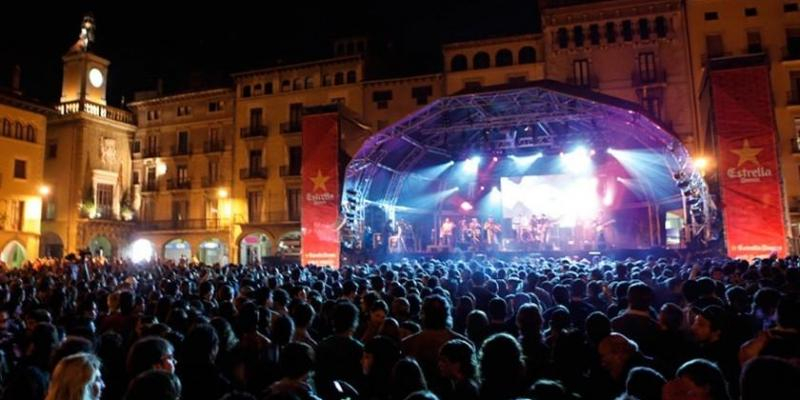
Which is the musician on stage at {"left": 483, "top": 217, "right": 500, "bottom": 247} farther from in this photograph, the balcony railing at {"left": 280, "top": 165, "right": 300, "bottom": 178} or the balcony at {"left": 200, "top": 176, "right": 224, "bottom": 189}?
the balcony at {"left": 200, "top": 176, "right": 224, "bottom": 189}

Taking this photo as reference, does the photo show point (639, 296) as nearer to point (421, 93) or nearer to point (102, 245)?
point (421, 93)

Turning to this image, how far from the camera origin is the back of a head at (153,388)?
2957mm

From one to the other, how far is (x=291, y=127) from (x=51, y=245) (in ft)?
63.5

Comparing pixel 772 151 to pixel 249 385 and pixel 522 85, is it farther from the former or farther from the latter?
pixel 249 385

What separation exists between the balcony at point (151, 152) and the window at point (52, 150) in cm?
615

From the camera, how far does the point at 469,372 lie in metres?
3.87

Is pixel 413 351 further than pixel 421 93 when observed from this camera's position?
No

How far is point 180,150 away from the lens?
149ft

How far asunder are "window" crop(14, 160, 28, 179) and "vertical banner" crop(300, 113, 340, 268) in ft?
71.7

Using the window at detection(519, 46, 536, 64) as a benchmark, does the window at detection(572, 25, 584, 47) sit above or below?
above

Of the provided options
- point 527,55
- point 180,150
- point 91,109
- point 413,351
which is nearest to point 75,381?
point 413,351

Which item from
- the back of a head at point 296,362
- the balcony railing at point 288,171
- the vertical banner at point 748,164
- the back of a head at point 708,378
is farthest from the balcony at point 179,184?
the back of a head at point 708,378

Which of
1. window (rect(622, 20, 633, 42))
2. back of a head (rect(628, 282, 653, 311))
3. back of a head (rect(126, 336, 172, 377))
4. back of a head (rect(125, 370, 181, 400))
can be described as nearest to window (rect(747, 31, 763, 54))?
window (rect(622, 20, 633, 42))

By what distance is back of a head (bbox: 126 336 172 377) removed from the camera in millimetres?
4016
